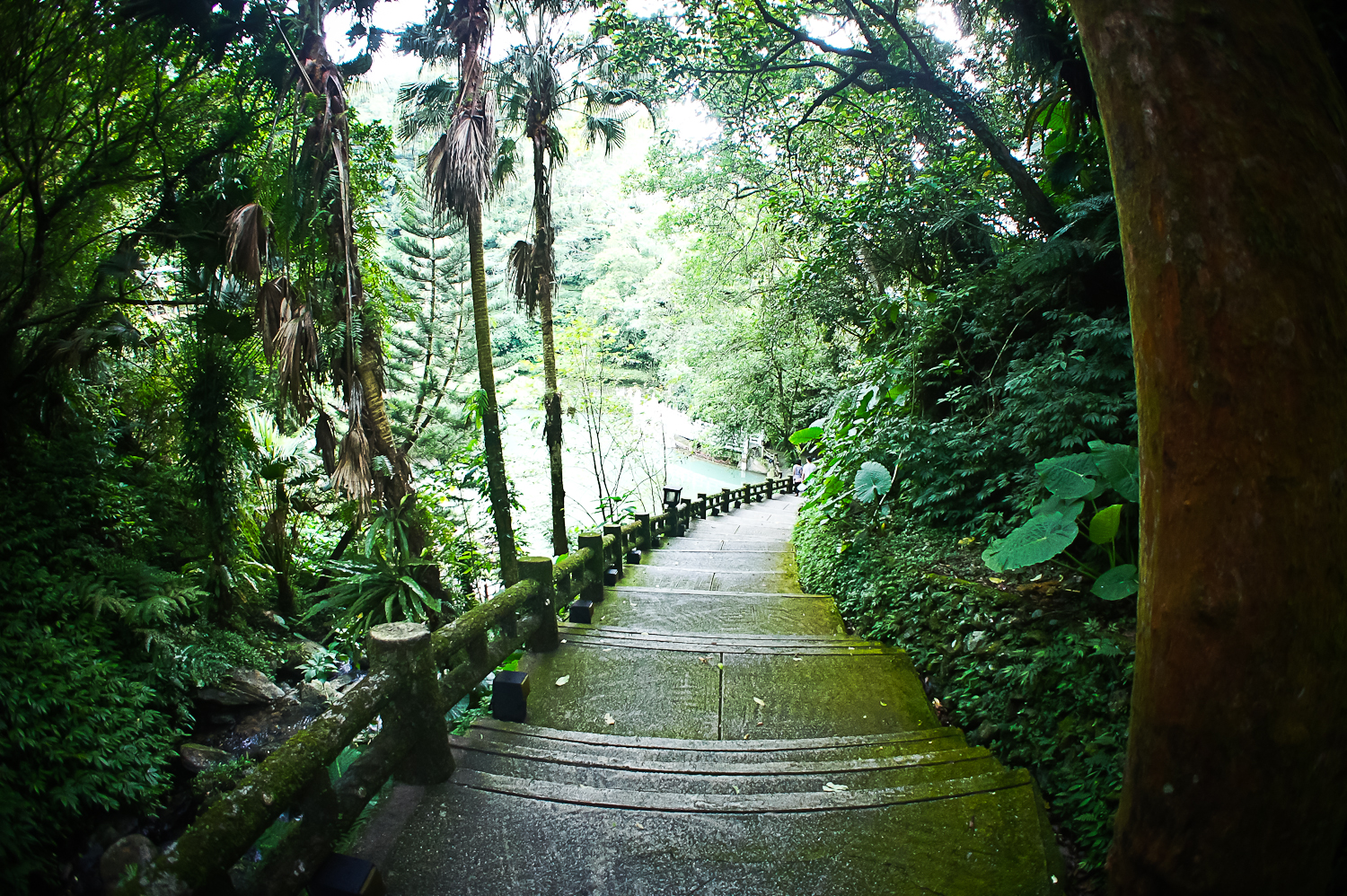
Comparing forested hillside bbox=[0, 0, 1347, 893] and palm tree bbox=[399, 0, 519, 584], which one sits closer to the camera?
forested hillside bbox=[0, 0, 1347, 893]

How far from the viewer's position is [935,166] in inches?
281

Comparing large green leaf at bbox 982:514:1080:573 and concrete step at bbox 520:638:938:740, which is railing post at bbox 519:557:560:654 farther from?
large green leaf at bbox 982:514:1080:573

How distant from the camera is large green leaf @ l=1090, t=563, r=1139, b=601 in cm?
273

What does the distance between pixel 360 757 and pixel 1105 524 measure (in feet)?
11.8

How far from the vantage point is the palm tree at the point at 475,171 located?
5.80m

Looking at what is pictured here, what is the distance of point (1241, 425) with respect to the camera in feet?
4.29

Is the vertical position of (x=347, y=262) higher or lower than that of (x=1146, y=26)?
higher

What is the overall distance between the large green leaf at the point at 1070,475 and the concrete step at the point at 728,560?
12.6ft

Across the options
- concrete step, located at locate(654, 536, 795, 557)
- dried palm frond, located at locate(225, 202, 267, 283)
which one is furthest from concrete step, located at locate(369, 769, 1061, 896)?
concrete step, located at locate(654, 536, 795, 557)

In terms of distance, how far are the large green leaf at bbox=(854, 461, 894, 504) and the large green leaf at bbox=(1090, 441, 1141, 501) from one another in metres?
2.19

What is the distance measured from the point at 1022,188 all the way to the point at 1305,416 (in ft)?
18.4

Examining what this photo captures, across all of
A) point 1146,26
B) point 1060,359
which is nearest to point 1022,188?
point 1060,359

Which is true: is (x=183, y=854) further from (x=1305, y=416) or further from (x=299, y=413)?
(x=299, y=413)

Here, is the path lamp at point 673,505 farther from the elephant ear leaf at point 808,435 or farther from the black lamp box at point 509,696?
the black lamp box at point 509,696
